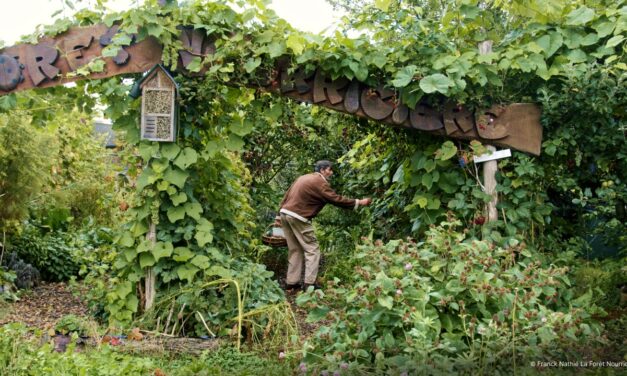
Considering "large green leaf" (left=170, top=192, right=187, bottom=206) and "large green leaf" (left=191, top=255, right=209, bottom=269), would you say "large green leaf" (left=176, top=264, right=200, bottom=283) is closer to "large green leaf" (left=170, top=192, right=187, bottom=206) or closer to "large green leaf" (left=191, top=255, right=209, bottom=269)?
"large green leaf" (left=191, top=255, right=209, bottom=269)

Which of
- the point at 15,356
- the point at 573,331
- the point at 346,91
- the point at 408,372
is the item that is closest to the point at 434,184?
the point at 346,91

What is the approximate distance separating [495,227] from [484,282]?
189 cm

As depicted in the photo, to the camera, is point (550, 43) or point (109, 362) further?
point (550, 43)

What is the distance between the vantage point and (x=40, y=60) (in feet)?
18.0

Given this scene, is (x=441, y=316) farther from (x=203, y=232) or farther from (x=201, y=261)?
(x=203, y=232)

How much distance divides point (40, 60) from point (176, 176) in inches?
55.3

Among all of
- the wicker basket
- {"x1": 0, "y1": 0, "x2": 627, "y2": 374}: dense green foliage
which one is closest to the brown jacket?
the wicker basket

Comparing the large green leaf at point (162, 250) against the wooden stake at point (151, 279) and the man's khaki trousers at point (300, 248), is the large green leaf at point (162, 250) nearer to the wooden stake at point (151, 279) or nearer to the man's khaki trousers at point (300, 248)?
the wooden stake at point (151, 279)

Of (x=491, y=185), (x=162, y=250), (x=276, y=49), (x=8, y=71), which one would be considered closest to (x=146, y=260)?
(x=162, y=250)

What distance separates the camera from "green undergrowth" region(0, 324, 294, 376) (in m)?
3.93

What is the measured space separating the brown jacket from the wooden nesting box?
2.19 metres

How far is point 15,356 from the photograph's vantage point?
13.3 feet

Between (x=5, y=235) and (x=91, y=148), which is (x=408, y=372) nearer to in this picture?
(x=5, y=235)

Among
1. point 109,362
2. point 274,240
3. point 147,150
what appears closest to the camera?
point 109,362
